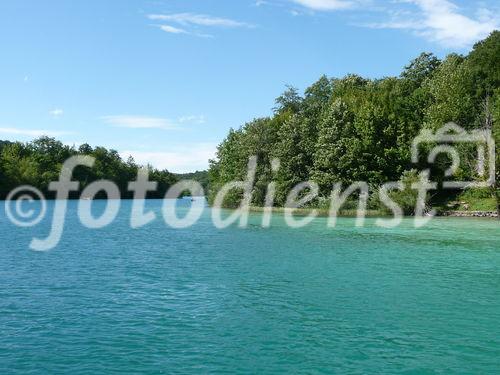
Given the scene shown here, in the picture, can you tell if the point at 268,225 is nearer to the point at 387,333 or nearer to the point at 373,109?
the point at 373,109

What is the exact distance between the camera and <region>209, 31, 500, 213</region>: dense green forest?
62.5m

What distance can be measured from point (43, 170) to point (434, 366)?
485 ft

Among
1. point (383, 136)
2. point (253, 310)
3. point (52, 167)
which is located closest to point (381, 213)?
point (383, 136)

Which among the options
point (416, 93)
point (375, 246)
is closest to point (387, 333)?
point (375, 246)

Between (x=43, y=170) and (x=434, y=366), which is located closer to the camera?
(x=434, y=366)

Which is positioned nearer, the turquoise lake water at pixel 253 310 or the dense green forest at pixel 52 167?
the turquoise lake water at pixel 253 310

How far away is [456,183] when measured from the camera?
6312 centimetres

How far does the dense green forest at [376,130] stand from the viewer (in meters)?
62.5

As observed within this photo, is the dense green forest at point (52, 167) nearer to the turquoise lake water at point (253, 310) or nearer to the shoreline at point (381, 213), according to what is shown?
the shoreline at point (381, 213)

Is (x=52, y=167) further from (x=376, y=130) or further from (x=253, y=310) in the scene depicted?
(x=253, y=310)

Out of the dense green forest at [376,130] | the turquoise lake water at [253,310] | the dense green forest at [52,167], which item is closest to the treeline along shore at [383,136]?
the dense green forest at [376,130]

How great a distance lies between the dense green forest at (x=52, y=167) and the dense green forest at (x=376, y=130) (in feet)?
257

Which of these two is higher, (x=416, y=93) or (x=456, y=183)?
(x=416, y=93)

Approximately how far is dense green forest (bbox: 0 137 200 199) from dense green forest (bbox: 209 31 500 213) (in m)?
78.3
